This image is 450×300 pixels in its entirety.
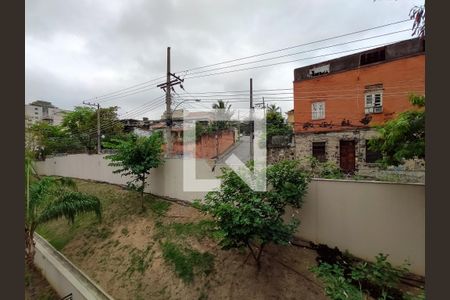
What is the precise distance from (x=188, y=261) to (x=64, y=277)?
3.19 m

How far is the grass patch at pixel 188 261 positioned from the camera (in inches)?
262

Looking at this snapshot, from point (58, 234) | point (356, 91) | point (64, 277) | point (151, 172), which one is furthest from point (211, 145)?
point (64, 277)

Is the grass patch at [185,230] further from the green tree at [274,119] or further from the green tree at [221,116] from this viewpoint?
the green tree at [274,119]

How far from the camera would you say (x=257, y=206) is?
237 inches

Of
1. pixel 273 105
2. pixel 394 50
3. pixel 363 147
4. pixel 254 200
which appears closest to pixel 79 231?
pixel 254 200

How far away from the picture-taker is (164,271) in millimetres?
7000

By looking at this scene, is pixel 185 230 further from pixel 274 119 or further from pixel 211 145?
pixel 274 119

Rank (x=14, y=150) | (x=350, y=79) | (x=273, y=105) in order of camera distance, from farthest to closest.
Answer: (x=273, y=105)
(x=350, y=79)
(x=14, y=150)

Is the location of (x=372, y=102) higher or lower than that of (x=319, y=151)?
higher

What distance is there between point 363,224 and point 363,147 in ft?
33.8

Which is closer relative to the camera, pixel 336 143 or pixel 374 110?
pixel 374 110

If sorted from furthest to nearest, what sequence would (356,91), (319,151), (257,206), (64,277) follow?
(319,151)
(356,91)
(64,277)
(257,206)

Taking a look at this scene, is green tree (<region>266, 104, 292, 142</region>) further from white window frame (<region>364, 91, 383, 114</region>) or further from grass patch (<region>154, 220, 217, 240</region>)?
grass patch (<region>154, 220, 217, 240</region>)

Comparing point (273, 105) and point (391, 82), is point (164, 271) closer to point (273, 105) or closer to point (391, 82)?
point (391, 82)
